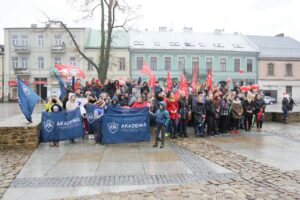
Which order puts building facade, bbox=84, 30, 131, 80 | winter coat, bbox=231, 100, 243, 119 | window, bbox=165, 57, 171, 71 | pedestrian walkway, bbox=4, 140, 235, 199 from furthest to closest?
window, bbox=165, 57, 171, 71, building facade, bbox=84, 30, 131, 80, winter coat, bbox=231, 100, 243, 119, pedestrian walkway, bbox=4, 140, 235, 199

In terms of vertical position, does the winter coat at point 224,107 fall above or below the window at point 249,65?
below

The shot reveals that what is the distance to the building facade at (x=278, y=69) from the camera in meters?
48.2

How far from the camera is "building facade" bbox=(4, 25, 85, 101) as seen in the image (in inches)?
1850

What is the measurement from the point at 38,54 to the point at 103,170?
43.7m

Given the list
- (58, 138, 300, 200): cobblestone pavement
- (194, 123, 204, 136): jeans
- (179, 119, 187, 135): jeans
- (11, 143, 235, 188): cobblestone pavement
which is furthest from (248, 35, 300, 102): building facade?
(11, 143, 235, 188): cobblestone pavement

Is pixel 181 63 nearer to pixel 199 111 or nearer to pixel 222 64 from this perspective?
pixel 222 64

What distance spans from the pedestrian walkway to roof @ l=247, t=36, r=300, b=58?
42.9m

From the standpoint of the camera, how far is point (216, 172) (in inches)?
281

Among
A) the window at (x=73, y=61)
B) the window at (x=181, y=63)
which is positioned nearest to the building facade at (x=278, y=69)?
the window at (x=181, y=63)

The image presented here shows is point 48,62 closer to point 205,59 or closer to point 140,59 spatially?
point 140,59

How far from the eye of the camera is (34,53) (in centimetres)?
4744

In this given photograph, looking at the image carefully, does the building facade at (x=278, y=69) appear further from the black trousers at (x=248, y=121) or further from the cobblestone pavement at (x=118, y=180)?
the cobblestone pavement at (x=118, y=180)

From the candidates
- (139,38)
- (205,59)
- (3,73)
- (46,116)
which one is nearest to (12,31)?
(3,73)

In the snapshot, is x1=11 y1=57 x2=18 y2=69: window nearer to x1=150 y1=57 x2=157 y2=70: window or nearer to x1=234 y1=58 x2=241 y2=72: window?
x1=150 y1=57 x2=157 y2=70: window
